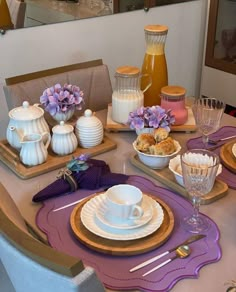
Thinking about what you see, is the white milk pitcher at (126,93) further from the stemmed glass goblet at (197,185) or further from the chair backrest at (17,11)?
the chair backrest at (17,11)

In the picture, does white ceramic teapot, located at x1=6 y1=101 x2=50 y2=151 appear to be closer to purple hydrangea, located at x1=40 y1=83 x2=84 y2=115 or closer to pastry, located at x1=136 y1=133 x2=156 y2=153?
purple hydrangea, located at x1=40 y1=83 x2=84 y2=115

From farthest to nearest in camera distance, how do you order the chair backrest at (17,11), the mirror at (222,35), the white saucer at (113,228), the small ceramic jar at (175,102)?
the mirror at (222,35) < the chair backrest at (17,11) < the small ceramic jar at (175,102) < the white saucer at (113,228)

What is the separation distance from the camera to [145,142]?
1274mm

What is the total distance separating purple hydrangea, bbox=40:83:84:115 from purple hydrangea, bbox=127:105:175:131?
0.61ft

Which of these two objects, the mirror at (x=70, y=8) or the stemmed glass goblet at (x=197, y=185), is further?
the mirror at (x=70, y=8)

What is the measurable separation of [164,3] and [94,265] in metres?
2.03

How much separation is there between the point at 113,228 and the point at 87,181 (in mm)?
219

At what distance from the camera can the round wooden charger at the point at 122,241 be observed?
3.11 ft

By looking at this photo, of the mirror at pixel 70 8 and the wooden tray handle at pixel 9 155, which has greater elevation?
the mirror at pixel 70 8

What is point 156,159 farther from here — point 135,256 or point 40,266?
point 40,266

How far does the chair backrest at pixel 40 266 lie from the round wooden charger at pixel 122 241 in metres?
0.20

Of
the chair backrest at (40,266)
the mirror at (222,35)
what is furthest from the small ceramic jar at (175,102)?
the mirror at (222,35)

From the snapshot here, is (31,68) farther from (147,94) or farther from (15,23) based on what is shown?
(147,94)

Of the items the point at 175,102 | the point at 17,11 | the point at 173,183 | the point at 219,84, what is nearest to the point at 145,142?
the point at 173,183
